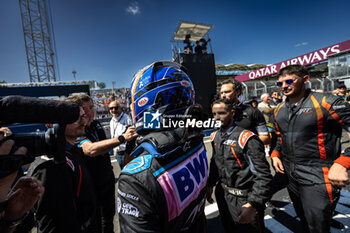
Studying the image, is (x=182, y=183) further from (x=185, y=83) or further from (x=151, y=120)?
(x=185, y=83)

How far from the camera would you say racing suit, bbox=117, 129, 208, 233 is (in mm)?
668

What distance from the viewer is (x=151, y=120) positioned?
85 cm

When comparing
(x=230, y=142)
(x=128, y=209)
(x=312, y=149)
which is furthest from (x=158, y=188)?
(x=312, y=149)

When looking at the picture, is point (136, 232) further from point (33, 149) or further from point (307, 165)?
point (307, 165)

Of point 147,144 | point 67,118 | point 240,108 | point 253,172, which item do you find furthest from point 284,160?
point 67,118

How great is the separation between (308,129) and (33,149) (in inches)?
88.3

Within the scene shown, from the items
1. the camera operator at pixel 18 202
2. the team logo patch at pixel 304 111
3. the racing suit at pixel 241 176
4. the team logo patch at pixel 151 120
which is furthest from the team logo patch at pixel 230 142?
the camera operator at pixel 18 202

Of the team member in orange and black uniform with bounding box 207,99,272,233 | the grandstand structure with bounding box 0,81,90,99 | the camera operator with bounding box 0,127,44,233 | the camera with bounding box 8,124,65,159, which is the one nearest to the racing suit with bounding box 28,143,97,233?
the camera operator with bounding box 0,127,44,233

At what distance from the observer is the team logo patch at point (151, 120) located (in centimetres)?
84

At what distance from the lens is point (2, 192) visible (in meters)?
0.64

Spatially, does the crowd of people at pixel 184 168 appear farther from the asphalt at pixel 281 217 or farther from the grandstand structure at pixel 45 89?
the grandstand structure at pixel 45 89

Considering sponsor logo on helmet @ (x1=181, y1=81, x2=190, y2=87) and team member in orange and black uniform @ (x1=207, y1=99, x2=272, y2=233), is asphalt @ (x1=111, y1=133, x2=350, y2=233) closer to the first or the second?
team member in orange and black uniform @ (x1=207, y1=99, x2=272, y2=233)

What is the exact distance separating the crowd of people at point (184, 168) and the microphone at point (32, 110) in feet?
0.47

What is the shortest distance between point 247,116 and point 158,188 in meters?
2.23
